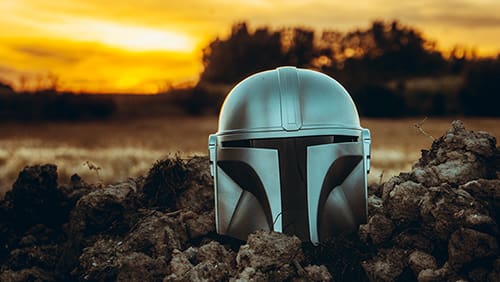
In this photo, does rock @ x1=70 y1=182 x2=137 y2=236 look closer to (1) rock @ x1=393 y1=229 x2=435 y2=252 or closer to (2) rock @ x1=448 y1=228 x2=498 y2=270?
(1) rock @ x1=393 y1=229 x2=435 y2=252

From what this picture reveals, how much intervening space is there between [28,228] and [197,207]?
6.68ft

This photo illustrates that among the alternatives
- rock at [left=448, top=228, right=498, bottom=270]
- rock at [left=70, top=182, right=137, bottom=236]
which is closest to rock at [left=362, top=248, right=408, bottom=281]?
rock at [left=448, top=228, right=498, bottom=270]

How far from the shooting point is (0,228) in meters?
7.79

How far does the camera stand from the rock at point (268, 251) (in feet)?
18.6

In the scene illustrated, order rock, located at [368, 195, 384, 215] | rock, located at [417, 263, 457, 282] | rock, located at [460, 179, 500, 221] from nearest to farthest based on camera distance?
rock, located at [417, 263, 457, 282] < rock, located at [460, 179, 500, 221] < rock, located at [368, 195, 384, 215]

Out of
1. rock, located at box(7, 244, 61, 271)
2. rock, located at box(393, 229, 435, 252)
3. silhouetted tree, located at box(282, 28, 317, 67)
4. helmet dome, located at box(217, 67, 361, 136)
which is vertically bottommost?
rock, located at box(7, 244, 61, 271)

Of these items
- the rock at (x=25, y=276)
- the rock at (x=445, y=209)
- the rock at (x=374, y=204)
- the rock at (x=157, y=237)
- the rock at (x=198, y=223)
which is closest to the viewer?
the rock at (x=445, y=209)

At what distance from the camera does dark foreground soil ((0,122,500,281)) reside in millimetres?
5688

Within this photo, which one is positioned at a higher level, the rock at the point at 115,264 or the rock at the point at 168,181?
the rock at the point at 168,181

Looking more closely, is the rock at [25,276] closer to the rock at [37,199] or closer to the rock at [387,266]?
the rock at [37,199]

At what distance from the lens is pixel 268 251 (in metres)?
5.70

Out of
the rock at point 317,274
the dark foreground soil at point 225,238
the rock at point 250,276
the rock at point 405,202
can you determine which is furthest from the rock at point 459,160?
the rock at point 250,276

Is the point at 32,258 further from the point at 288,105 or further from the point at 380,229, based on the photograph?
the point at 380,229

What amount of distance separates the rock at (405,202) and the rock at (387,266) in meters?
0.31
